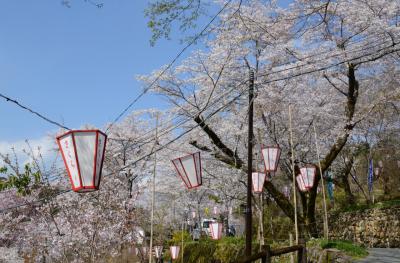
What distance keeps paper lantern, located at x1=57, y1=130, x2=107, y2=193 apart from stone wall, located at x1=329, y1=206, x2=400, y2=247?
48.5ft

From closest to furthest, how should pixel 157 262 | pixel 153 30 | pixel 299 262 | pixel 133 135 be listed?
pixel 153 30 → pixel 299 262 → pixel 157 262 → pixel 133 135

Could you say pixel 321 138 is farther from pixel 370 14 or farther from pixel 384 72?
pixel 370 14

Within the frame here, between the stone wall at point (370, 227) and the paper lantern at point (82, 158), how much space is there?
48.5ft

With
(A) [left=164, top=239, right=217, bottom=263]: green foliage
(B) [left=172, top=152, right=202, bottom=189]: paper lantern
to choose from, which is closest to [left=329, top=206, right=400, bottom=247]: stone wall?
(A) [left=164, top=239, right=217, bottom=263]: green foliage

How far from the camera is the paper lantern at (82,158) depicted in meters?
5.58

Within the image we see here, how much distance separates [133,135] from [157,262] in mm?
8515

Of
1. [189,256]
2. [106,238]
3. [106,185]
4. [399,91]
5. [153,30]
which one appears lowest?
[189,256]

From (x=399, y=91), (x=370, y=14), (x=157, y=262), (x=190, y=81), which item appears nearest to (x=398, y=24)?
(x=370, y=14)

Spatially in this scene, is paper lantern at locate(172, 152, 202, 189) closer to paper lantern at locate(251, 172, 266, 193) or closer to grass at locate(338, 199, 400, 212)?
paper lantern at locate(251, 172, 266, 193)

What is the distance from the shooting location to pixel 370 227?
17.5 metres

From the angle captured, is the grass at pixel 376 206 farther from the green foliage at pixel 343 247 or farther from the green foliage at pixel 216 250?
the green foliage at pixel 343 247

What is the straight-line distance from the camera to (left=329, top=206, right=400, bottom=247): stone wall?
54.4ft

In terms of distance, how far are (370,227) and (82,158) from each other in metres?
15.4

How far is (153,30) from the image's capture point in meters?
4.73
